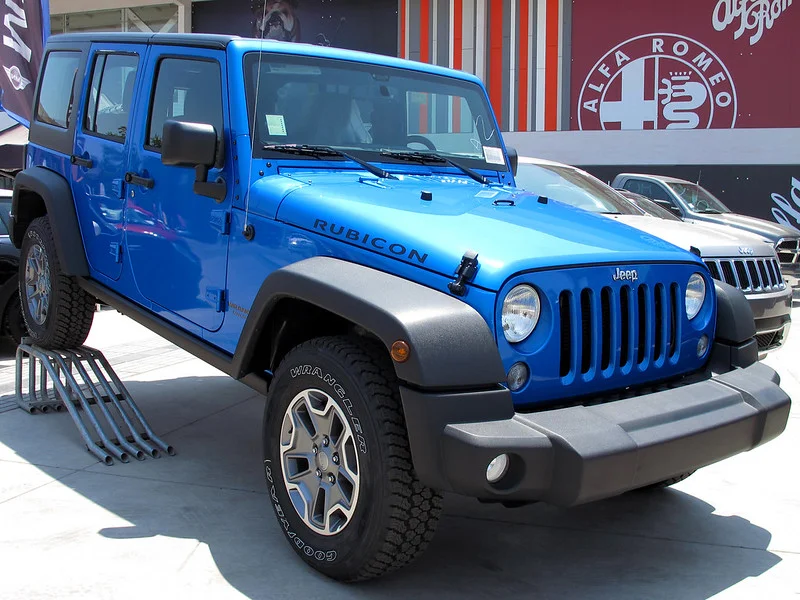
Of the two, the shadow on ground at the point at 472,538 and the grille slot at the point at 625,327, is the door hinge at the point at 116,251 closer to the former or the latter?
the shadow on ground at the point at 472,538

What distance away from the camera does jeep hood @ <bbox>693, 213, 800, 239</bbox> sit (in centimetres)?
1109

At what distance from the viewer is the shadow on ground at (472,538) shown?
10.3ft

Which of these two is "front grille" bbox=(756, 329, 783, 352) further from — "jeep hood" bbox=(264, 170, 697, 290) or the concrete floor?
"jeep hood" bbox=(264, 170, 697, 290)

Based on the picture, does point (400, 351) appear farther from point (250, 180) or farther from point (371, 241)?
point (250, 180)

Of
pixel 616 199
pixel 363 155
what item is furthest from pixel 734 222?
pixel 363 155

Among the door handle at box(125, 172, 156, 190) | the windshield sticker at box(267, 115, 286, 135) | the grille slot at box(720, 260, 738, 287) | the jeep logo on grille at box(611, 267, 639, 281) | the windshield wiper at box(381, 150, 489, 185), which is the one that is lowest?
the grille slot at box(720, 260, 738, 287)

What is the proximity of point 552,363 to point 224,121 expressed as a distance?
1.87 metres

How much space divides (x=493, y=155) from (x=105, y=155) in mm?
2131

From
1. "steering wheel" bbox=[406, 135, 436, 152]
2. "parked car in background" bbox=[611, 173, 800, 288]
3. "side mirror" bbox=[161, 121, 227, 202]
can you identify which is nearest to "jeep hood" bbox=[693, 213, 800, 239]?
"parked car in background" bbox=[611, 173, 800, 288]

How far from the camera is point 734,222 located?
1128 cm

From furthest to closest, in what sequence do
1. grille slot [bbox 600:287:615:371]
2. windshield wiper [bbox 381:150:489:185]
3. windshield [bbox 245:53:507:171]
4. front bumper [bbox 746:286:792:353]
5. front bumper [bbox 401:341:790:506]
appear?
front bumper [bbox 746:286:792:353] < windshield wiper [bbox 381:150:489:185] < windshield [bbox 245:53:507:171] < grille slot [bbox 600:287:615:371] < front bumper [bbox 401:341:790:506]

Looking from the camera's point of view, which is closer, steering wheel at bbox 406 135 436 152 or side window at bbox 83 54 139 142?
steering wheel at bbox 406 135 436 152

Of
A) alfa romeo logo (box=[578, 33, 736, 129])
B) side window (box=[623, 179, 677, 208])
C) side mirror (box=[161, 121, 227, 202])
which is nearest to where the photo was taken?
side mirror (box=[161, 121, 227, 202])

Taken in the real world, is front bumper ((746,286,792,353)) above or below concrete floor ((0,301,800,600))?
above
